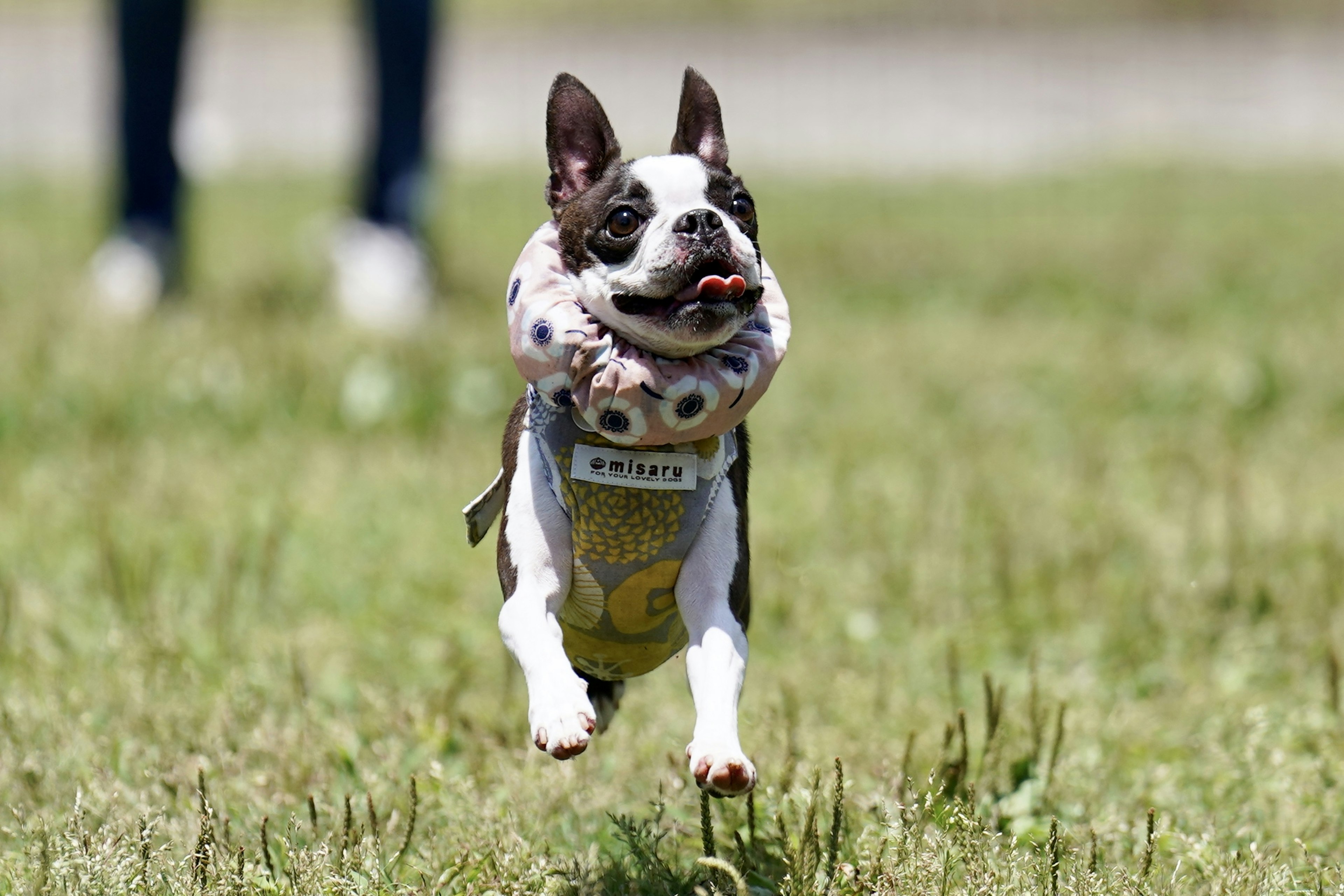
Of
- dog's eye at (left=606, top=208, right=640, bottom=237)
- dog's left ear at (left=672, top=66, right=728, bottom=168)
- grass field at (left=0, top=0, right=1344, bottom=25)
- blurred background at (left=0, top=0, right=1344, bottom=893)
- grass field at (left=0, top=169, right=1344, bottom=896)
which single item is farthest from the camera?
grass field at (left=0, top=0, right=1344, bottom=25)

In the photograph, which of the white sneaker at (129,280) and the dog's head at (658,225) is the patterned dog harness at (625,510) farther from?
the white sneaker at (129,280)

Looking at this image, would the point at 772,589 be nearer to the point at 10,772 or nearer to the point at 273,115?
the point at 10,772

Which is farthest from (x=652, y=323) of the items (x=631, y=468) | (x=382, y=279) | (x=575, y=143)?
(x=382, y=279)

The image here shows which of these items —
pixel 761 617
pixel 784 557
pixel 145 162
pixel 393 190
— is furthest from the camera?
pixel 145 162

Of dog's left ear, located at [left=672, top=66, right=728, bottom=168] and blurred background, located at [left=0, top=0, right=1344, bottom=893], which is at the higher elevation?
dog's left ear, located at [left=672, top=66, right=728, bottom=168]

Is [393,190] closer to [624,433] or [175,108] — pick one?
[175,108]

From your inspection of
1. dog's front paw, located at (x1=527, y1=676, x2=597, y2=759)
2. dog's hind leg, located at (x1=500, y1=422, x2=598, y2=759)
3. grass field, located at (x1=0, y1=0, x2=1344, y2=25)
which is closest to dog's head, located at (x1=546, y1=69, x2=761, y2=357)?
dog's hind leg, located at (x1=500, y1=422, x2=598, y2=759)

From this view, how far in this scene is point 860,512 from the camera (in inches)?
173

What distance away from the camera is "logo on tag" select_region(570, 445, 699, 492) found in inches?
78.4

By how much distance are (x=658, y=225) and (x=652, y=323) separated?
5.2 inches

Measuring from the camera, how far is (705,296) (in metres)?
1.90

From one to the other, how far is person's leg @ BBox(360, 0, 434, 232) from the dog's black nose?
14.6 ft

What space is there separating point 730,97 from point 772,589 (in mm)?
15483

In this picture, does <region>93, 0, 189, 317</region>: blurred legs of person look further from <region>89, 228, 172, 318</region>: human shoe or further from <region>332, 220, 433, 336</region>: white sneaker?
<region>332, 220, 433, 336</region>: white sneaker
